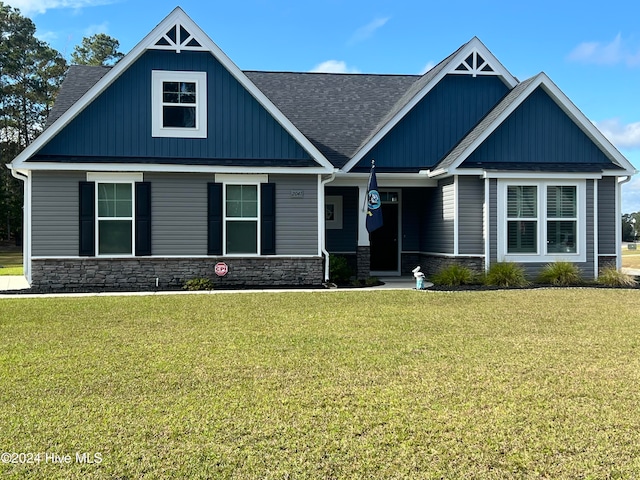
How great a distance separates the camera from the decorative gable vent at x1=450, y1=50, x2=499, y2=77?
651 inches

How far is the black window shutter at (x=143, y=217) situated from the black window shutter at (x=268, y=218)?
8.63 ft

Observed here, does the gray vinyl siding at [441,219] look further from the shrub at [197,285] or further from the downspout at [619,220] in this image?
the shrub at [197,285]

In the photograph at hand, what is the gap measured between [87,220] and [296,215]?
4842 millimetres

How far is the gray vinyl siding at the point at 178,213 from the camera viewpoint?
13797 millimetres

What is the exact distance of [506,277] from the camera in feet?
45.8

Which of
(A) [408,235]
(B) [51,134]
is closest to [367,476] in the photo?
(B) [51,134]

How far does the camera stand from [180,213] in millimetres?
13906

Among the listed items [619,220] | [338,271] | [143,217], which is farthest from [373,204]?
[619,220]

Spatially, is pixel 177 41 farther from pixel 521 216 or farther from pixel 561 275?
pixel 561 275

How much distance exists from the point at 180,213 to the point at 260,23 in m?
5.08

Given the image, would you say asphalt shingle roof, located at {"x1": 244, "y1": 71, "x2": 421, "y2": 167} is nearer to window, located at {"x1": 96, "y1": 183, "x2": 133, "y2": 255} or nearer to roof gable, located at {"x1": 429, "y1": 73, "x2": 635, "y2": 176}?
roof gable, located at {"x1": 429, "y1": 73, "x2": 635, "y2": 176}

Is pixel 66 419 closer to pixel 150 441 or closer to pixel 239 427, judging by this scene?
pixel 150 441

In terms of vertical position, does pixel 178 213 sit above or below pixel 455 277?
above

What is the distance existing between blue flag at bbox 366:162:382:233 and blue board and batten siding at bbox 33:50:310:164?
1.76 m
